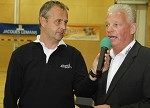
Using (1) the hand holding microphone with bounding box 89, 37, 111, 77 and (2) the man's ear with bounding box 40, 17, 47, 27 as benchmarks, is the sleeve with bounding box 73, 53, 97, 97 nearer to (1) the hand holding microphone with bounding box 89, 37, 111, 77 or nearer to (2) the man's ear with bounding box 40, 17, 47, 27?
(1) the hand holding microphone with bounding box 89, 37, 111, 77

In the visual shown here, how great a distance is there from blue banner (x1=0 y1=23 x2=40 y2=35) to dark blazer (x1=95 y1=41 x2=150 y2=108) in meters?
8.80

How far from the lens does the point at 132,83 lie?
6.22 feet

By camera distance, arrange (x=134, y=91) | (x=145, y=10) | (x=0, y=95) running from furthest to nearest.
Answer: (x=145, y=10) < (x=0, y=95) < (x=134, y=91)

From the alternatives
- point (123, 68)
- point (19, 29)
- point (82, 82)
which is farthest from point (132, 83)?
point (19, 29)

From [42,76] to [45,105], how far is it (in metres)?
0.25

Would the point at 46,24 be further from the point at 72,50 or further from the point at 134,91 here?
the point at 134,91

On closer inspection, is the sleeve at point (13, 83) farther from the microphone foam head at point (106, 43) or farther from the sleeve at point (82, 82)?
the microphone foam head at point (106, 43)

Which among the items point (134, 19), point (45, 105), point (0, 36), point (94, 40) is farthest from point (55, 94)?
point (0, 36)

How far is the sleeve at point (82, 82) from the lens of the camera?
217 centimetres

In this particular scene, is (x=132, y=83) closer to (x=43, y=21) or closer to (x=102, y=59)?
(x=102, y=59)

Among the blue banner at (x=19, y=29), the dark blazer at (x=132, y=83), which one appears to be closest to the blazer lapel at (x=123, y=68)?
the dark blazer at (x=132, y=83)

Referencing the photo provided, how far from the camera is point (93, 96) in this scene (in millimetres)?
2268

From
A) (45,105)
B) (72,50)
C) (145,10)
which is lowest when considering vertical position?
(45,105)

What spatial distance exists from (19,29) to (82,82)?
884cm
